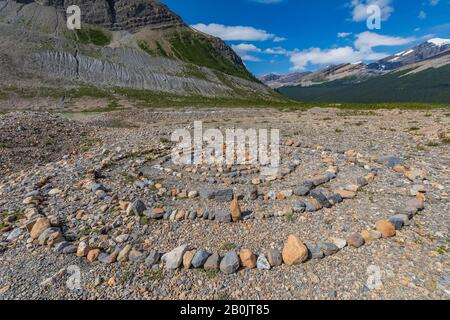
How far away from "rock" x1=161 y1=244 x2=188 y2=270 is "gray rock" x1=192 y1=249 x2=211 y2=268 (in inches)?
14.0

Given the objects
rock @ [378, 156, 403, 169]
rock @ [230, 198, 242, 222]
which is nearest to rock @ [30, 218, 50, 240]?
rock @ [230, 198, 242, 222]

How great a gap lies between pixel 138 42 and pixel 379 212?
581ft

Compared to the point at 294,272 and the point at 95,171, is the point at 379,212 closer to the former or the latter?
the point at 294,272

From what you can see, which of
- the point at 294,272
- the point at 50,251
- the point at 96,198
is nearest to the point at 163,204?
the point at 96,198

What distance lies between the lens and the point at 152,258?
6.86m

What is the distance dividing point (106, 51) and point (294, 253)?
471 ft

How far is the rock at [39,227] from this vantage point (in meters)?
7.74

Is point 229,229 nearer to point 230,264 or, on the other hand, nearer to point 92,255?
point 230,264

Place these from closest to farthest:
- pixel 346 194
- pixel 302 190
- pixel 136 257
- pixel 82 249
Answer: pixel 136 257, pixel 82 249, pixel 346 194, pixel 302 190

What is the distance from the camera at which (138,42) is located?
161250 millimetres

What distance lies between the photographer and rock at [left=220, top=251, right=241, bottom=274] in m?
6.45

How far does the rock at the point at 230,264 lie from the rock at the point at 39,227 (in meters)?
5.31

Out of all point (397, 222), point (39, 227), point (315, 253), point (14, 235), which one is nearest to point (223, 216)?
point (315, 253)

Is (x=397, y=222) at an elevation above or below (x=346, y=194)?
below
